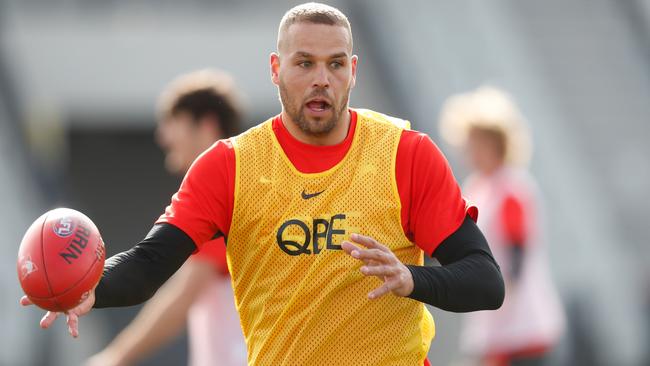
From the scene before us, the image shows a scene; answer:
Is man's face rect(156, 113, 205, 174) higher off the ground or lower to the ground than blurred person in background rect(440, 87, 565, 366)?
higher

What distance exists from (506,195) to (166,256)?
452 centimetres

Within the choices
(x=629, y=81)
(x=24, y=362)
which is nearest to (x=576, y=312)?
(x=629, y=81)

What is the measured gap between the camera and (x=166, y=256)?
4254 mm

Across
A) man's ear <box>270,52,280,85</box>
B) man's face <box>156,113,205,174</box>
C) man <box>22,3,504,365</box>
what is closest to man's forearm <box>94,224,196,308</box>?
man <box>22,3,504,365</box>

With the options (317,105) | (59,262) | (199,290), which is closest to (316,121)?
(317,105)

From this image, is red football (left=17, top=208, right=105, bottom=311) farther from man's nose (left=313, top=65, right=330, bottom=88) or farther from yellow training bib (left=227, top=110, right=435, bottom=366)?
man's nose (left=313, top=65, right=330, bottom=88)

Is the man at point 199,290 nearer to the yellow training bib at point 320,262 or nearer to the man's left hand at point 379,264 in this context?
the yellow training bib at point 320,262

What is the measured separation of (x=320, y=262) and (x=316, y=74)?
63 cm

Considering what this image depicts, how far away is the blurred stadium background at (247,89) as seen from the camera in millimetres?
15305

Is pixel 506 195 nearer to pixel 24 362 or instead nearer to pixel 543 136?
pixel 543 136

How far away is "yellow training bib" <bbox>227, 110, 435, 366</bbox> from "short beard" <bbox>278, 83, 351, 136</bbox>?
141 mm

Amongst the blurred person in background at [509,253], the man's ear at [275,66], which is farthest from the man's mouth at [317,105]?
the blurred person in background at [509,253]

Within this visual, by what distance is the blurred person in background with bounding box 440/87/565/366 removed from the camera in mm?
8273

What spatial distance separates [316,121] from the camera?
4.35 metres
